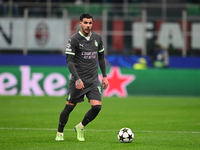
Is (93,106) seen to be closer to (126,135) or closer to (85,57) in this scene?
(126,135)

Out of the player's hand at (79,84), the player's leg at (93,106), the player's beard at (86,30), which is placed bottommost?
the player's leg at (93,106)

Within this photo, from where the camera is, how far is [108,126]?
9750 millimetres

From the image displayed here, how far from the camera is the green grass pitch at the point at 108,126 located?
688cm

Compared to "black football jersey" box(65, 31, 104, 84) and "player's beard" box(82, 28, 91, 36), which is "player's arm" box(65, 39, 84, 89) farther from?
"player's beard" box(82, 28, 91, 36)

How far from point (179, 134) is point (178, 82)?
37.8 feet

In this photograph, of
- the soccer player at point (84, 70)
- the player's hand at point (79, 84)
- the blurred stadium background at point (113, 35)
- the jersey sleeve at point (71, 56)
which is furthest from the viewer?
the blurred stadium background at point (113, 35)

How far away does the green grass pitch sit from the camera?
6.88m

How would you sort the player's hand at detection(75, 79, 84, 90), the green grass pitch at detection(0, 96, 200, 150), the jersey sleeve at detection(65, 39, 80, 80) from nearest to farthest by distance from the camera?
the green grass pitch at detection(0, 96, 200, 150)
the player's hand at detection(75, 79, 84, 90)
the jersey sleeve at detection(65, 39, 80, 80)

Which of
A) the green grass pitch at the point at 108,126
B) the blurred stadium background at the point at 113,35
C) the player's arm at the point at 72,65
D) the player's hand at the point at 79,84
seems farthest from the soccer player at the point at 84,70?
the blurred stadium background at the point at 113,35

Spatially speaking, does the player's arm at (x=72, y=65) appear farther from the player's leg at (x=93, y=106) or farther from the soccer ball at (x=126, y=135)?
the soccer ball at (x=126, y=135)

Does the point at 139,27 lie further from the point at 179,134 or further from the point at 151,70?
the point at 179,134

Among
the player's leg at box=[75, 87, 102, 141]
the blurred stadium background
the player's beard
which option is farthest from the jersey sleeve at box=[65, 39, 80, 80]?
the blurred stadium background

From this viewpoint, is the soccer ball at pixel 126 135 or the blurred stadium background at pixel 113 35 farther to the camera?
the blurred stadium background at pixel 113 35

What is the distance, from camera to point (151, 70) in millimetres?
19828
